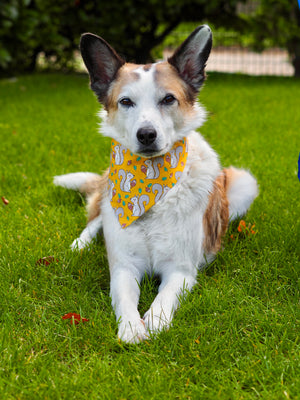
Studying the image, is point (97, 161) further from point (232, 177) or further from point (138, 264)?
point (138, 264)

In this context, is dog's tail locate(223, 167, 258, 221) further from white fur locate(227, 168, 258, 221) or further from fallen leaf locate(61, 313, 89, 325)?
fallen leaf locate(61, 313, 89, 325)

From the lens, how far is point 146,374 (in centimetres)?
215

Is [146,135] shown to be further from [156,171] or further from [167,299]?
[167,299]

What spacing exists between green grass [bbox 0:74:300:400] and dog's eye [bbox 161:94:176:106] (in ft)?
3.53

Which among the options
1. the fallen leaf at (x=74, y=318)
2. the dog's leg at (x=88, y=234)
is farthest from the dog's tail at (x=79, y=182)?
the fallen leaf at (x=74, y=318)

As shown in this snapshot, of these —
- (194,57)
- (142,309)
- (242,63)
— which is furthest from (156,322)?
(242,63)

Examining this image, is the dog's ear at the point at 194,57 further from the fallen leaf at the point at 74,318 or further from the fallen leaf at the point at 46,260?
the fallen leaf at the point at 74,318

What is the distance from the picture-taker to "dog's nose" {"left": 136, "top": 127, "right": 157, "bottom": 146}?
268 cm

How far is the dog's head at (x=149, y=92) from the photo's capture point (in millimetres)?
2766

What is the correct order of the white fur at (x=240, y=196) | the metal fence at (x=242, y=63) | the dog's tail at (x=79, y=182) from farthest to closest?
the metal fence at (x=242, y=63)
the dog's tail at (x=79, y=182)
the white fur at (x=240, y=196)

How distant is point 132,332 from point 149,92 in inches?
52.9

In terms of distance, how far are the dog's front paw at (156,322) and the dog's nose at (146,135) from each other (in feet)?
3.05

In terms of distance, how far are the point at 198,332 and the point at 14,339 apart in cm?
92

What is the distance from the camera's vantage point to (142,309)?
9.02 feet
